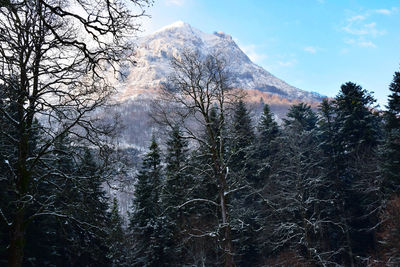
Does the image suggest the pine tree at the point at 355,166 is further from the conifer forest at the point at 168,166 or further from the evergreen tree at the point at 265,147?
the evergreen tree at the point at 265,147

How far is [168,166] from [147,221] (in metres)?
8.60

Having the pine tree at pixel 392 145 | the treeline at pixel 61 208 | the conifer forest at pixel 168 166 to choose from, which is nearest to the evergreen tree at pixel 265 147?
the conifer forest at pixel 168 166

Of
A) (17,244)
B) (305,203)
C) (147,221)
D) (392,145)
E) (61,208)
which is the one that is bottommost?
(147,221)

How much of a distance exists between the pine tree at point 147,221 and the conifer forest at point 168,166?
123mm

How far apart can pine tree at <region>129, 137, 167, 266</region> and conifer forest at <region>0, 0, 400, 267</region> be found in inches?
4.9

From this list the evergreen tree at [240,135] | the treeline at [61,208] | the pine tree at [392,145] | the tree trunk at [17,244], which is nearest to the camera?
the tree trunk at [17,244]

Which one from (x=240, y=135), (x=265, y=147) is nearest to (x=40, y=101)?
(x=240, y=135)

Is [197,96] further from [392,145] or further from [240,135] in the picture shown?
[392,145]

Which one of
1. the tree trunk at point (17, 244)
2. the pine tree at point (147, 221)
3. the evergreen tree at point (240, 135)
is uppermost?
the evergreen tree at point (240, 135)

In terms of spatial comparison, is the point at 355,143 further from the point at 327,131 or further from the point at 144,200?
the point at 144,200

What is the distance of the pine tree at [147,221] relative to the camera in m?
21.0

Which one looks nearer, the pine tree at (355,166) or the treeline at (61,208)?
the treeline at (61,208)

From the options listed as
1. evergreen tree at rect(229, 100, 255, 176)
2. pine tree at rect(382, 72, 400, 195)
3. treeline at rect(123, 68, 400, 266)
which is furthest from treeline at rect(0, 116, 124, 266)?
pine tree at rect(382, 72, 400, 195)

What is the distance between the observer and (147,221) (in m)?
22.3
